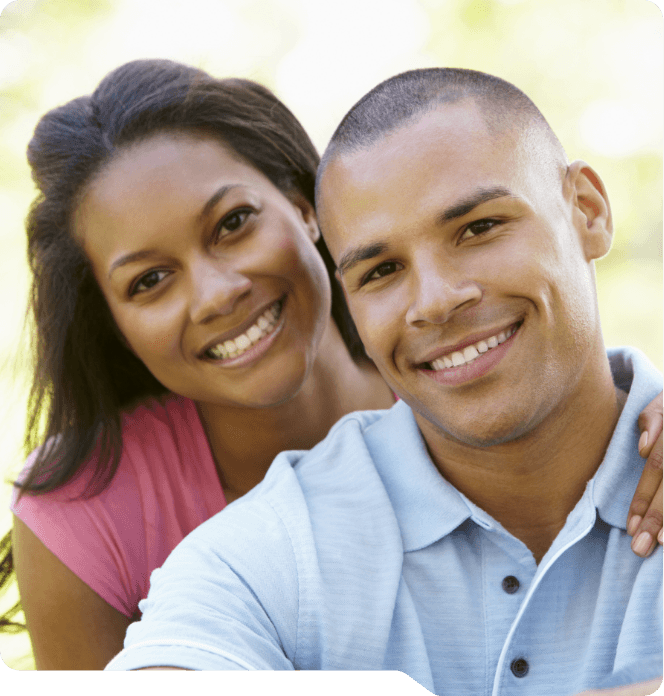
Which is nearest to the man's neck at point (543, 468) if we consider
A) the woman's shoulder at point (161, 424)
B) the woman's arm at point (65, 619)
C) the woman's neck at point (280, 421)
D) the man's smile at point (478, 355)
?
the man's smile at point (478, 355)

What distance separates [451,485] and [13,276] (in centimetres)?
125

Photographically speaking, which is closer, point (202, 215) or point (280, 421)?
point (202, 215)

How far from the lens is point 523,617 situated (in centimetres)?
140

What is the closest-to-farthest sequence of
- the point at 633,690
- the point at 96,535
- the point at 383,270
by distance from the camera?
the point at 633,690, the point at 383,270, the point at 96,535

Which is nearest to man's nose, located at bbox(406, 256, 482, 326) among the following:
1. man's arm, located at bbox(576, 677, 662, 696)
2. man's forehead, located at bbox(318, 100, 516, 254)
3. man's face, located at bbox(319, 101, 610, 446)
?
man's face, located at bbox(319, 101, 610, 446)

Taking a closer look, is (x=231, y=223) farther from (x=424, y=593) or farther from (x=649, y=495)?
(x=649, y=495)

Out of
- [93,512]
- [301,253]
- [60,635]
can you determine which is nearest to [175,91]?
[301,253]

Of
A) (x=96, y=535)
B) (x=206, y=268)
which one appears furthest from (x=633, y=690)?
(x=96, y=535)

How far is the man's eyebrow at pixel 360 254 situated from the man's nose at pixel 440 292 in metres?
0.08

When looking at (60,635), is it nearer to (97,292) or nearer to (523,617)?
(97,292)

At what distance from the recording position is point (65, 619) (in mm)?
1973

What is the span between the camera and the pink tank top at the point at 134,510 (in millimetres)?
1979

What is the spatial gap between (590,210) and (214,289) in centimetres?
80

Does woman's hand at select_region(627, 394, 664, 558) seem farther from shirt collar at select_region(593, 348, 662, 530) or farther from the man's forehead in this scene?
the man's forehead
